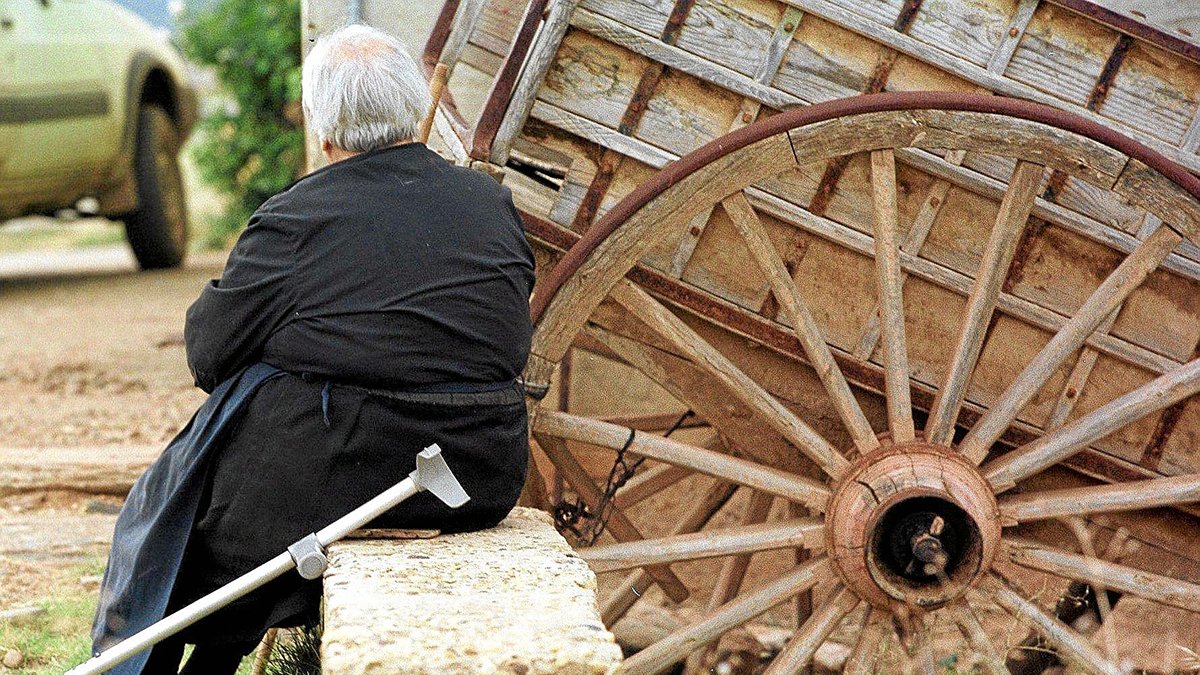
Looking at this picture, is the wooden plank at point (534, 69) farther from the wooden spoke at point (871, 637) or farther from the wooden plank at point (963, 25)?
the wooden spoke at point (871, 637)

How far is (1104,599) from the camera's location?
10.7 ft

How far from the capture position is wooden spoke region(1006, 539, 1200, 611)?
333 centimetres

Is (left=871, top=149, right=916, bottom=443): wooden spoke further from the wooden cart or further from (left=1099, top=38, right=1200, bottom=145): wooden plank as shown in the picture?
(left=1099, top=38, right=1200, bottom=145): wooden plank

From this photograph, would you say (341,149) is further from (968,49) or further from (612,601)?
(612,601)

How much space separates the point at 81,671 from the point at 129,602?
0.92 ft

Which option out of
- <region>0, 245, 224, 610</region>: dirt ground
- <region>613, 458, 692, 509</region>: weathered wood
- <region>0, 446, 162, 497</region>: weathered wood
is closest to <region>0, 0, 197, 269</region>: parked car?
<region>0, 245, 224, 610</region>: dirt ground

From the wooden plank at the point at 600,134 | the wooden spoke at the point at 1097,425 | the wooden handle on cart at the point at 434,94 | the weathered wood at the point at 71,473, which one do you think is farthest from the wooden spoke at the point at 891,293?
the weathered wood at the point at 71,473

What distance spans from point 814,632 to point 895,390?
23.3 inches

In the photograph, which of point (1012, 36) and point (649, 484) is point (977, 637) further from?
point (1012, 36)

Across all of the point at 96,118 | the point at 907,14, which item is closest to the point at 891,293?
the point at 907,14

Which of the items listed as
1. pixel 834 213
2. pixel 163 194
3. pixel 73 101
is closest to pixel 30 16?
pixel 73 101

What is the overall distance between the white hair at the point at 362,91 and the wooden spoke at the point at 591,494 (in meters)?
1.00

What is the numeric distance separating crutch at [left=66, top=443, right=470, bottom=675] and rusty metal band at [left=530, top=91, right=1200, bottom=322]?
2.39 ft

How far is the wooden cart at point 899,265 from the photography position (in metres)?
3.17
